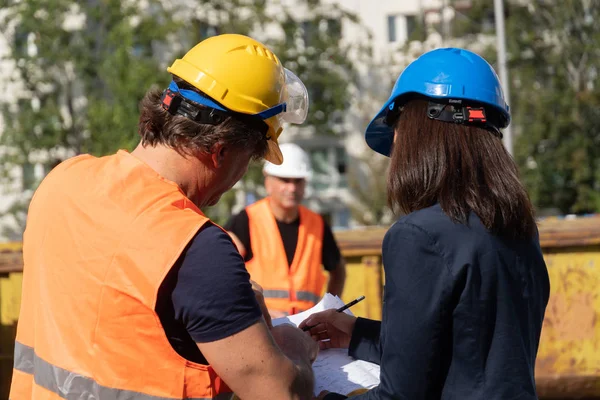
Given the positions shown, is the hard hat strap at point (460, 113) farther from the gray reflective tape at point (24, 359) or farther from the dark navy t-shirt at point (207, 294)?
the gray reflective tape at point (24, 359)

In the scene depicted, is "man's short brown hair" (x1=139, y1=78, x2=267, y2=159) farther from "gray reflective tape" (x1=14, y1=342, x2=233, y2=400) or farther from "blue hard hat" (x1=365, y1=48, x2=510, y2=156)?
"gray reflective tape" (x1=14, y1=342, x2=233, y2=400)

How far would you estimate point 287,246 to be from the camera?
632 centimetres

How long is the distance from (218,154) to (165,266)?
46 centimetres

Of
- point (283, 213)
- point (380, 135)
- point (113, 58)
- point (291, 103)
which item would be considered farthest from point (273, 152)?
point (113, 58)

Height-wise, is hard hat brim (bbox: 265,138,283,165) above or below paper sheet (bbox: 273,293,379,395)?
above

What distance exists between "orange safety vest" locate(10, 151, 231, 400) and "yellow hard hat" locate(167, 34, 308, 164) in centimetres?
28

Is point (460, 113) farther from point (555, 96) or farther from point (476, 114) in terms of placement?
point (555, 96)

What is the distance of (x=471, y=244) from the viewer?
232 centimetres

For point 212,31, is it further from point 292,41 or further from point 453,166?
point 453,166

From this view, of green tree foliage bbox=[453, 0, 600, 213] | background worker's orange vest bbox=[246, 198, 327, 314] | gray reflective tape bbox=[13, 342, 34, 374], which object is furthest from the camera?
green tree foliage bbox=[453, 0, 600, 213]

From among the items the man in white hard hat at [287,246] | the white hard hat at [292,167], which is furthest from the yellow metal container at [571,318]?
the white hard hat at [292,167]

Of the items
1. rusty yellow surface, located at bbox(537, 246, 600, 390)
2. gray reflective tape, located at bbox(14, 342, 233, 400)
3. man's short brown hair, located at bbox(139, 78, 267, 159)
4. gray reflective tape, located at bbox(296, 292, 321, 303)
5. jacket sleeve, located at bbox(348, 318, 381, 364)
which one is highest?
man's short brown hair, located at bbox(139, 78, 267, 159)

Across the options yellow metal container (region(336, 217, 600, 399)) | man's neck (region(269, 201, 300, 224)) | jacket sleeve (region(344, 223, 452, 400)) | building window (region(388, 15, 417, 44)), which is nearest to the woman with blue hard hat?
jacket sleeve (region(344, 223, 452, 400))

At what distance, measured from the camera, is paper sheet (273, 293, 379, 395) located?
8.76ft
